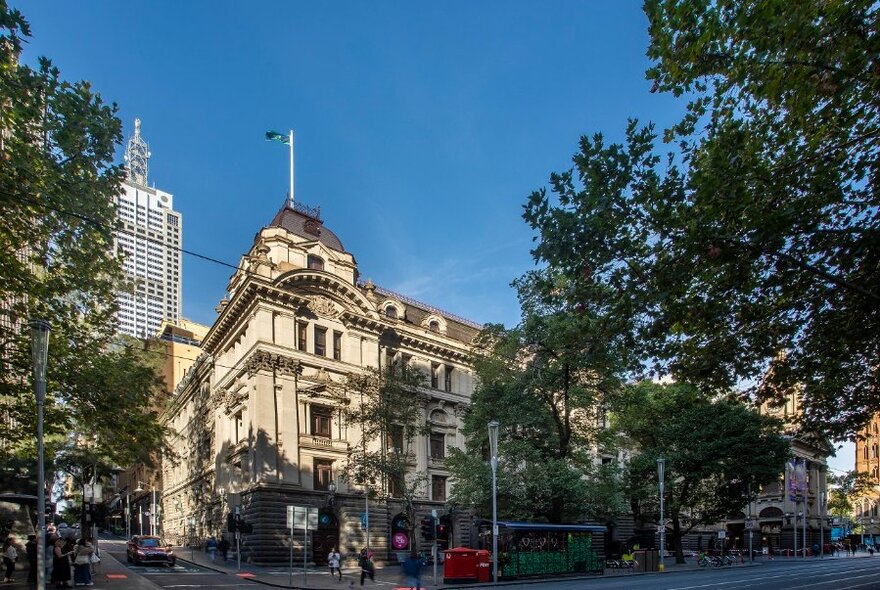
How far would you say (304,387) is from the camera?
4119cm

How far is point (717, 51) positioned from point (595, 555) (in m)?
29.9

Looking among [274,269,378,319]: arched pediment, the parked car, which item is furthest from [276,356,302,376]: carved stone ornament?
the parked car

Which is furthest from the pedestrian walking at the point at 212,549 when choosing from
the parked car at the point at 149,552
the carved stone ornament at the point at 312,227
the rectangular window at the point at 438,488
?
the carved stone ornament at the point at 312,227

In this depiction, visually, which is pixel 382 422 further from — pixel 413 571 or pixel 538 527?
pixel 413 571

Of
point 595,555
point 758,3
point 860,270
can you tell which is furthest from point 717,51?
point 595,555

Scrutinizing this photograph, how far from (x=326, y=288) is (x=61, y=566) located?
23866mm

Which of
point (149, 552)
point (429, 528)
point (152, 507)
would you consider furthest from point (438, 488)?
point (152, 507)

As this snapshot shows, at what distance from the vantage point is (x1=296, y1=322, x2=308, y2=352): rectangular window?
137ft

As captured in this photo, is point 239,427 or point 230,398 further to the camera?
point 230,398

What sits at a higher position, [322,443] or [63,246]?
[63,246]

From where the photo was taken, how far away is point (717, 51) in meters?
12.3

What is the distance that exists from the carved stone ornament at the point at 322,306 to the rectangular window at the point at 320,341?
0.93m

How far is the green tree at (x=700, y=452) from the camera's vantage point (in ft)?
151

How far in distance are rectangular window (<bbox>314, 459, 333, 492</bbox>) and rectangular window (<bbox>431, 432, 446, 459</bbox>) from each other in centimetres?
855
